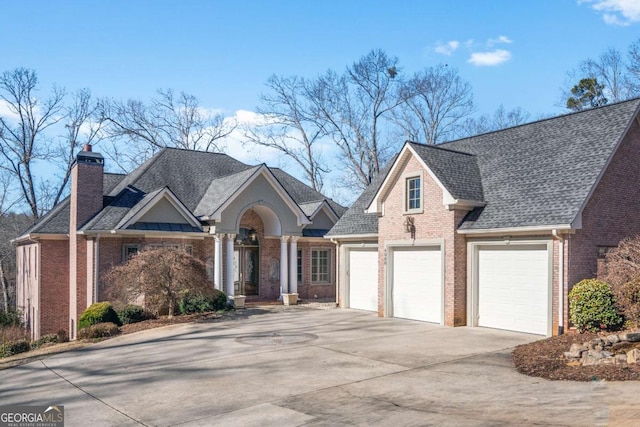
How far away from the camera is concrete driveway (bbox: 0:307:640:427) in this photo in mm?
7695

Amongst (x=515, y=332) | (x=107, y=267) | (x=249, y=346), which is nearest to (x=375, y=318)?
(x=515, y=332)

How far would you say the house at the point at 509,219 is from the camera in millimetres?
14492

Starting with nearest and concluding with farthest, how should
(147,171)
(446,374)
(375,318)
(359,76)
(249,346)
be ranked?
1. (446,374)
2. (249,346)
3. (375,318)
4. (147,171)
5. (359,76)

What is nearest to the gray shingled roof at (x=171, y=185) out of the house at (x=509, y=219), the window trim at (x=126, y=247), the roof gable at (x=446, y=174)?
the window trim at (x=126, y=247)

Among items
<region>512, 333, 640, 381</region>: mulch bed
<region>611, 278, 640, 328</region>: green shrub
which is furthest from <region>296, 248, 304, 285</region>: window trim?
<region>611, 278, 640, 328</region>: green shrub

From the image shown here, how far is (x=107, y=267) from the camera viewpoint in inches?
834

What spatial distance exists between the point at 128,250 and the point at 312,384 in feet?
46.7

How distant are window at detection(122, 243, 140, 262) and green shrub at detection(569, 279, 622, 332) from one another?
15.8m

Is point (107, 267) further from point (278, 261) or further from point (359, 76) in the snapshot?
point (359, 76)

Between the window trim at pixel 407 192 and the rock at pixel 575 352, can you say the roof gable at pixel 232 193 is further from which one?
the rock at pixel 575 352

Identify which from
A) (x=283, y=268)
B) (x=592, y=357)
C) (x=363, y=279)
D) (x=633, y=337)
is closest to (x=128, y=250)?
(x=283, y=268)

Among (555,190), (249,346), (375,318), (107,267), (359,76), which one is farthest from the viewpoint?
(359,76)

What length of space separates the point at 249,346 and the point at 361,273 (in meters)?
8.56

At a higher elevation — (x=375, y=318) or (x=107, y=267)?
(x=107, y=267)
